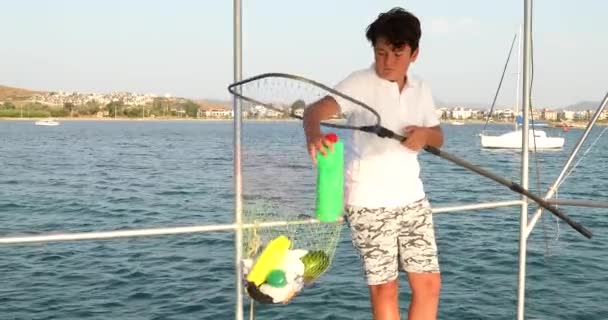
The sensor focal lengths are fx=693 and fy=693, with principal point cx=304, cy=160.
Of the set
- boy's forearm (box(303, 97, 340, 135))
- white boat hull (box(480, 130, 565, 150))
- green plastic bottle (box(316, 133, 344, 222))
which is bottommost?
white boat hull (box(480, 130, 565, 150))

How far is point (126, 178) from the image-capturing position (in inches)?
1134

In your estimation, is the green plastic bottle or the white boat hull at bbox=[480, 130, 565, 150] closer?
the green plastic bottle

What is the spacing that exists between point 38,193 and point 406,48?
2289cm

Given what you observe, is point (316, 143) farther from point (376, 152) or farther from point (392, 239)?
point (392, 239)

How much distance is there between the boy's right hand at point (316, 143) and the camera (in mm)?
2227

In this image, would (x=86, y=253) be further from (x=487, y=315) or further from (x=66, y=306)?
(x=487, y=315)

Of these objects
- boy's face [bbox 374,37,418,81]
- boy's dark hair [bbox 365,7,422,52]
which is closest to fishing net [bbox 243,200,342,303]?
boy's face [bbox 374,37,418,81]

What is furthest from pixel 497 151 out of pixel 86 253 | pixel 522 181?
pixel 522 181

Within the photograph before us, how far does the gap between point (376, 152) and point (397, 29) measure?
439mm

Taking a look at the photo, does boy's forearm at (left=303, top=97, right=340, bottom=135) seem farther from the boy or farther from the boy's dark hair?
the boy's dark hair

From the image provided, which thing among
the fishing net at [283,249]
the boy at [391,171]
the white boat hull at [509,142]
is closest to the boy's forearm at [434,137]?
the boy at [391,171]

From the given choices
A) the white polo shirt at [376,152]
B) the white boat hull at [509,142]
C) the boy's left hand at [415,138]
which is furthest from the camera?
the white boat hull at [509,142]

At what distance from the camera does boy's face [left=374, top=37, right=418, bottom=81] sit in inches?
95.6

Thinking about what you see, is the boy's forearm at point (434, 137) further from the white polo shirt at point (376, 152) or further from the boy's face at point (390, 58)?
the boy's face at point (390, 58)
